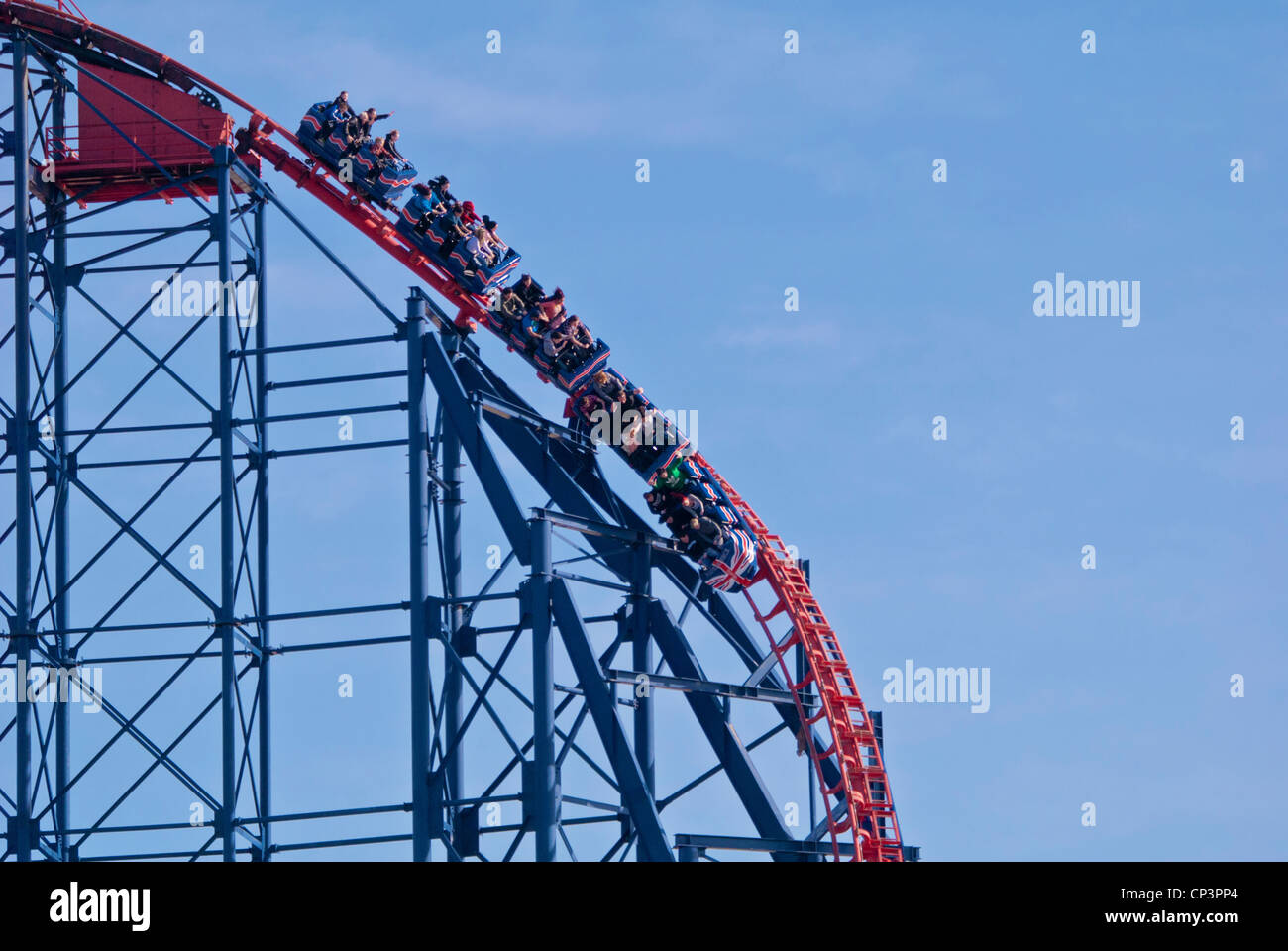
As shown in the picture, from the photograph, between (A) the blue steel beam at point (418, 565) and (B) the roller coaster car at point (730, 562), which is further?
(B) the roller coaster car at point (730, 562)

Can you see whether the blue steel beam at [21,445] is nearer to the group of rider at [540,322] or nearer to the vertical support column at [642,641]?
→ the group of rider at [540,322]

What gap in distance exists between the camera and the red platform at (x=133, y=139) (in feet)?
103

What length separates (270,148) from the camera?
3172cm

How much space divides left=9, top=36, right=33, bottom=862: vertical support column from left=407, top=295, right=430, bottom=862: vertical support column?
197 inches

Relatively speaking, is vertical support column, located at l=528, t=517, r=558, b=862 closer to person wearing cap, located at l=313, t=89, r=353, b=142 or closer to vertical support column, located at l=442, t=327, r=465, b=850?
vertical support column, located at l=442, t=327, r=465, b=850

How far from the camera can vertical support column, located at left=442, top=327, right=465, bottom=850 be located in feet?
96.4

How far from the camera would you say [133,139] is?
103ft

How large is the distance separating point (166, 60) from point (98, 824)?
10.6 m

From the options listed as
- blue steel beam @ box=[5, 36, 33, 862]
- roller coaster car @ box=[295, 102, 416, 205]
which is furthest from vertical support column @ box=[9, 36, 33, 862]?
roller coaster car @ box=[295, 102, 416, 205]

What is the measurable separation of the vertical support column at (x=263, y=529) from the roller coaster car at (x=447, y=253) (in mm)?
2062

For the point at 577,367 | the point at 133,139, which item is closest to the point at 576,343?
the point at 577,367

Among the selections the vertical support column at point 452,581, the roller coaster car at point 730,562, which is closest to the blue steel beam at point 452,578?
the vertical support column at point 452,581

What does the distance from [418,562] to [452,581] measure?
90 centimetres
